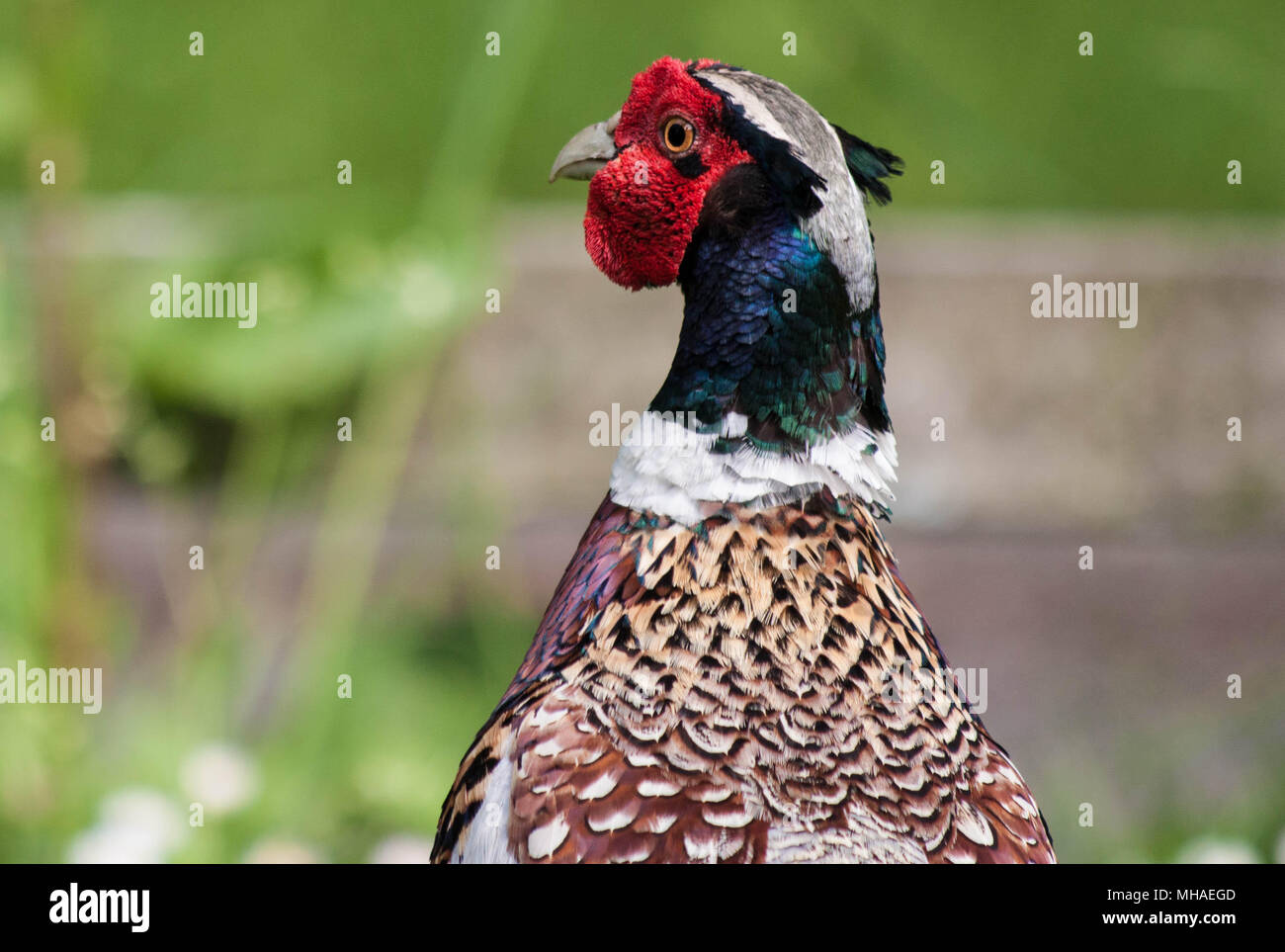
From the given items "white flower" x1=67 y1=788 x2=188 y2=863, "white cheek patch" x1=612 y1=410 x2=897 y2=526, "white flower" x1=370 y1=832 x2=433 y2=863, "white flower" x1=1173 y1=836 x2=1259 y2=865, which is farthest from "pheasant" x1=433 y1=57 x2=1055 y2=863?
"white flower" x1=1173 y1=836 x2=1259 y2=865

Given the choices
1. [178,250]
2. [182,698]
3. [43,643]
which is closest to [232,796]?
[182,698]

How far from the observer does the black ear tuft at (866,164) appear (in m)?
1.50

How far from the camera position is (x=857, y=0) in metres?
3.50

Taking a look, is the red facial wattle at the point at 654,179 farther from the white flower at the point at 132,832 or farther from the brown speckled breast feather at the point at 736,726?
the white flower at the point at 132,832

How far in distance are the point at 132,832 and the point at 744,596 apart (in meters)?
Answer: 1.47

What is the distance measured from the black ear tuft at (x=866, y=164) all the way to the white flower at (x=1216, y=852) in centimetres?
155

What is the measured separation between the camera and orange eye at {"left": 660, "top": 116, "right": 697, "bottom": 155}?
1.49 meters

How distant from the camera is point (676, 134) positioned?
4.93ft

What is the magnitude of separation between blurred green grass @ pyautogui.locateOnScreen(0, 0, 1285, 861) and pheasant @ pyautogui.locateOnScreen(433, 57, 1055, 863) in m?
0.98

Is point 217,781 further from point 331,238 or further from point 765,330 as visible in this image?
point 765,330

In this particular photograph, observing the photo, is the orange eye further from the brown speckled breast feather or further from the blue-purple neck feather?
the brown speckled breast feather

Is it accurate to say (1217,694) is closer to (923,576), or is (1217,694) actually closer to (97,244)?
(923,576)

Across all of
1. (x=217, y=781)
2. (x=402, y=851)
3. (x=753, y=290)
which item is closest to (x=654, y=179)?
(x=753, y=290)

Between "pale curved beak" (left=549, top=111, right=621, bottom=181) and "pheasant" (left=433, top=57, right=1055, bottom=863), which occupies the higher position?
"pale curved beak" (left=549, top=111, right=621, bottom=181)
